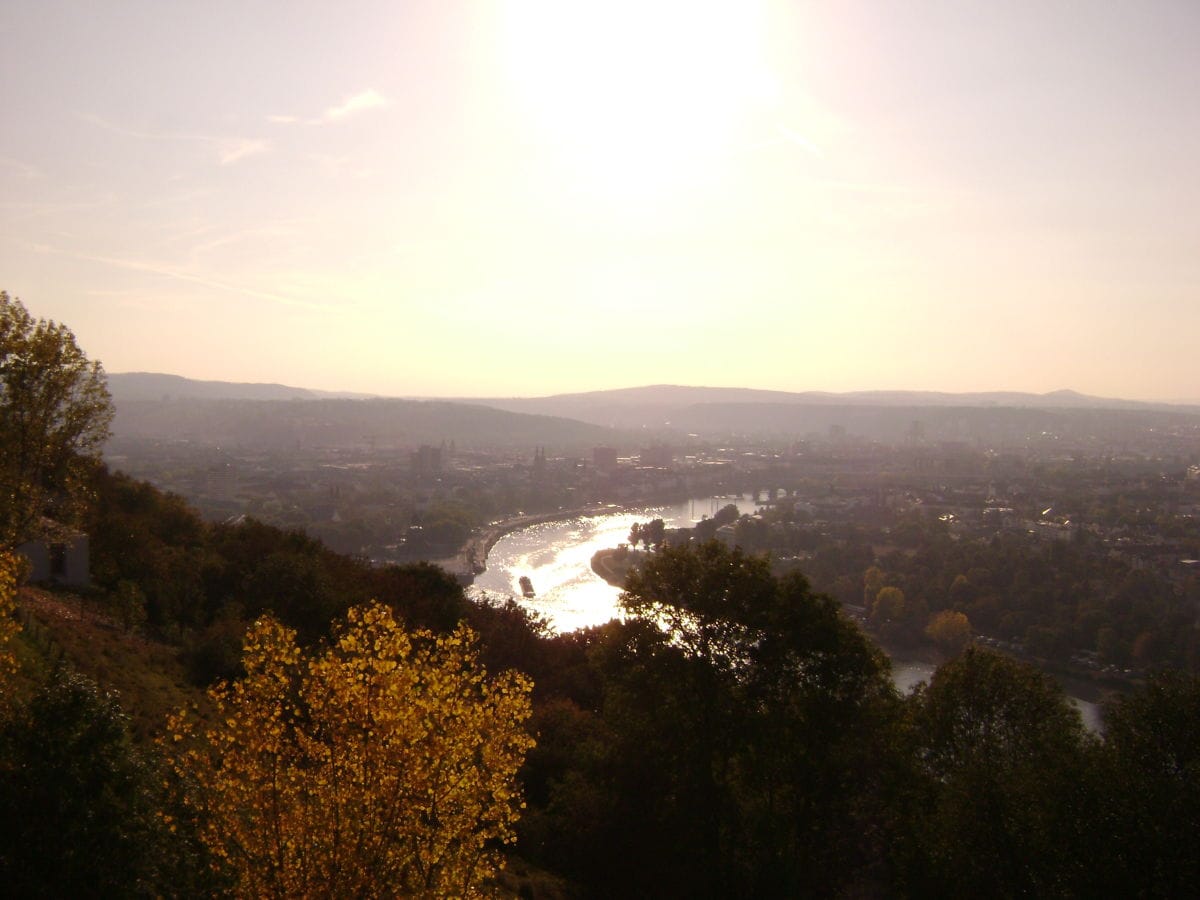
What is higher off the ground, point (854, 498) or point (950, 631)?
point (854, 498)

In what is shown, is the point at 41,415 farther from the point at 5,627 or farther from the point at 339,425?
the point at 339,425

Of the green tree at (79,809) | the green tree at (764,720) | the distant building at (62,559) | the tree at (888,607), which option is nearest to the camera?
the green tree at (79,809)

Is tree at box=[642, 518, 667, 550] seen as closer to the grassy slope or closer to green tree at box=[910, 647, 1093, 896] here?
green tree at box=[910, 647, 1093, 896]

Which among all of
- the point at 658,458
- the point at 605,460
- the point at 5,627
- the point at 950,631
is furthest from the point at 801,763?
the point at 658,458

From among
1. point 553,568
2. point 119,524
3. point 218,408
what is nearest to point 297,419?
point 218,408

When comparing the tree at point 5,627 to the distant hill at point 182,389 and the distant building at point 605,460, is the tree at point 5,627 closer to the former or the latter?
the distant building at point 605,460

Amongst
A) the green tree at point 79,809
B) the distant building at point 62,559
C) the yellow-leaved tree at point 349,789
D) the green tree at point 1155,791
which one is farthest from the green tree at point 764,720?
the distant building at point 62,559

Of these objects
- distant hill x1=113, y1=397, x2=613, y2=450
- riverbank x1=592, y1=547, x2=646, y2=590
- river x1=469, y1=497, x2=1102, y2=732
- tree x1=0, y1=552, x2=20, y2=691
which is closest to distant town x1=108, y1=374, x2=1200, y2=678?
distant hill x1=113, y1=397, x2=613, y2=450

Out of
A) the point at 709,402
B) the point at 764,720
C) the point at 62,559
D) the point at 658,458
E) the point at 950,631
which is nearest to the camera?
the point at 764,720
